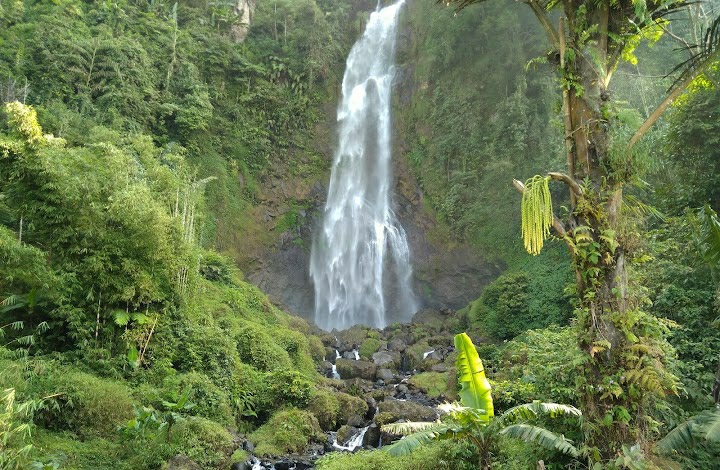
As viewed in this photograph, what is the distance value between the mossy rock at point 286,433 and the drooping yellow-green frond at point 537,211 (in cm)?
787

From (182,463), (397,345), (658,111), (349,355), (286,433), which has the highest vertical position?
(658,111)

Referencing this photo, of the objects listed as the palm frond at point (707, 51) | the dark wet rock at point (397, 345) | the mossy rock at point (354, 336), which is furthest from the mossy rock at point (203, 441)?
the mossy rock at point (354, 336)

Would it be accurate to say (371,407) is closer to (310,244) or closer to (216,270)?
(216,270)

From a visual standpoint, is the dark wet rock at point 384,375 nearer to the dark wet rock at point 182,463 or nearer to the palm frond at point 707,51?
the dark wet rock at point 182,463

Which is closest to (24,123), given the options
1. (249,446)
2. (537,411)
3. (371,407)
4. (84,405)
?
(84,405)

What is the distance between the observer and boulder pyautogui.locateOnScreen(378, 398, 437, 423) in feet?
37.8

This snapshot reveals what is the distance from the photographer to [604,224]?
14.1ft

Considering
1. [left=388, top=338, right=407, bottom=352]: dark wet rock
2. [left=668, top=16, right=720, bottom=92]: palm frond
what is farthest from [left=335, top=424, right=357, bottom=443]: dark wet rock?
[left=668, top=16, right=720, bottom=92]: palm frond

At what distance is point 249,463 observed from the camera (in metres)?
9.39

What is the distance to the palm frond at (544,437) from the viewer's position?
14.7ft

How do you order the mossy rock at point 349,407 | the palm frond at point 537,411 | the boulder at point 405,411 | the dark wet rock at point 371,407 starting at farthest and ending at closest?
the dark wet rock at point 371,407
the mossy rock at point 349,407
the boulder at point 405,411
the palm frond at point 537,411

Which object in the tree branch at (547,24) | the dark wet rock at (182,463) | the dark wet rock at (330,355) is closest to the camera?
the tree branch at (547,24)

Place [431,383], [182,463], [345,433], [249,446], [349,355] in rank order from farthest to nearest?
[349,355]
[431,383]
[345,433]
[249,446]
[182,463]

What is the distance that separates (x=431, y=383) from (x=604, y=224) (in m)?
11.7
